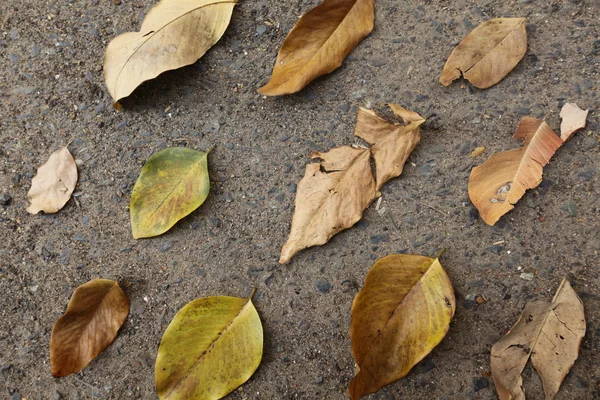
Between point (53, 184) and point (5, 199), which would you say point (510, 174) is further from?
point (5, 199)

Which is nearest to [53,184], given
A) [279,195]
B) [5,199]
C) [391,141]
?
[5,199]

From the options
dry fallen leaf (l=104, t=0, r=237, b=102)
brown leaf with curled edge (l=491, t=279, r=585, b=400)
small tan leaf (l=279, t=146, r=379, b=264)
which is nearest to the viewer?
brown leaf with curled edge (l=491, t=279, r=585, b=400)

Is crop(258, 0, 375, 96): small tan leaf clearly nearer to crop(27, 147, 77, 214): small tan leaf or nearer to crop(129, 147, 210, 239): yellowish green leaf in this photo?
crop(129, 147, 210, 239): yellowish green leaf

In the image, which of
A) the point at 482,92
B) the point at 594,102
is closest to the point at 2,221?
the point at 482,92

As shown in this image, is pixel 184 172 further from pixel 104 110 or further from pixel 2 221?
pixel 2 221

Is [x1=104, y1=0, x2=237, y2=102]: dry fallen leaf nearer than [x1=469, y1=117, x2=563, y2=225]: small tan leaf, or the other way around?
[x1=469, y1=117, x2=563, y2=225]: small tan leaf

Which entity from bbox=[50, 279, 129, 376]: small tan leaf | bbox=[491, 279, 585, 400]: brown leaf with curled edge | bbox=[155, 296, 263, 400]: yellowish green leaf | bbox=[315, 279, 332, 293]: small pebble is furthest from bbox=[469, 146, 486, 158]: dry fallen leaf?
bbox=[50, 279, 129, 376]: small tan leaf

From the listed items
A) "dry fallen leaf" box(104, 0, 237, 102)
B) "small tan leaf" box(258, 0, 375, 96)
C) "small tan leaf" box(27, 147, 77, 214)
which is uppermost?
"dry fallen leaf" box(104, 0, 237, 102)
